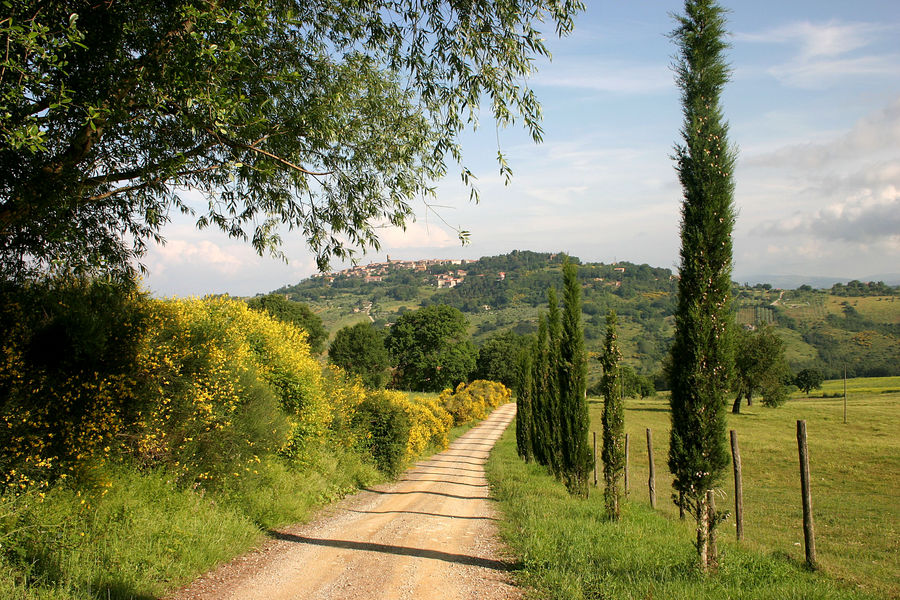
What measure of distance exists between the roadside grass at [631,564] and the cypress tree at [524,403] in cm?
1395

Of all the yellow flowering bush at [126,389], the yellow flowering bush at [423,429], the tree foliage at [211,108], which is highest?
the tree foliage at [211,108]

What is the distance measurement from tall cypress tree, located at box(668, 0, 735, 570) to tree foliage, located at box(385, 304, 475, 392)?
67530 mm

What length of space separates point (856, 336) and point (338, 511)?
5730 inches

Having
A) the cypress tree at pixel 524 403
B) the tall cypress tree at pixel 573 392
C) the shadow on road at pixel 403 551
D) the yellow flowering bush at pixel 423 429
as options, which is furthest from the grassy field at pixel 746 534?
the yellow flowering bush at pixel 423 429

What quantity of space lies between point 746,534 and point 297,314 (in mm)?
55524

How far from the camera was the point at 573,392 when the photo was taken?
590 inches

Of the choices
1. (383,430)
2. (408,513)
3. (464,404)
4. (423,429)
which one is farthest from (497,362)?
(408,513)

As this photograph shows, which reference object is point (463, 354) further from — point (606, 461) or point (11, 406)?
point (11, 406)

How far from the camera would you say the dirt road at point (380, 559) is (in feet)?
20.1

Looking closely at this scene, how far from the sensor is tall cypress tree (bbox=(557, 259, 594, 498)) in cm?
1438

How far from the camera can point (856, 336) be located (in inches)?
4722

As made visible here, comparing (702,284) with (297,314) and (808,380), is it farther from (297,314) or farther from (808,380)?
(808,380)

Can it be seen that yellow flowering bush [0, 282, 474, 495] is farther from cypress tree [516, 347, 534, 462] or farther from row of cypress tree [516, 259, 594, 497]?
cypress tree [516, 347, 534, 462]

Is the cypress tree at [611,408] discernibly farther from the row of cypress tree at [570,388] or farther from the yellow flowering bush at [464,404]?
the yellow flowering bush at [464,404]
